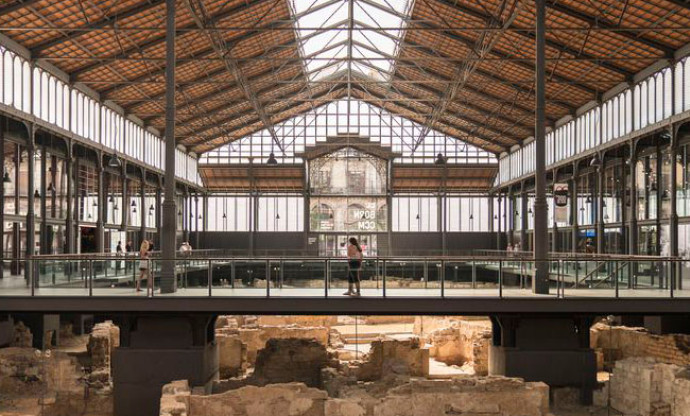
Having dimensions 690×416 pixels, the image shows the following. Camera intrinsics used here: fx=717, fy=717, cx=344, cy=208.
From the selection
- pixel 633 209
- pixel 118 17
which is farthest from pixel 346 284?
pixel 633 209

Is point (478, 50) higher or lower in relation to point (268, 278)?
higher

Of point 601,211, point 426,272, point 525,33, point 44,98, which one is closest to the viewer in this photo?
point 426,272

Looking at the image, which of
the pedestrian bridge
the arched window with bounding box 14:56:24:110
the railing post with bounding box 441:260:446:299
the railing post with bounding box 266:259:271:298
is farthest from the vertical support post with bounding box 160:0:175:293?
the arched window with bounding box 14:56:24:110

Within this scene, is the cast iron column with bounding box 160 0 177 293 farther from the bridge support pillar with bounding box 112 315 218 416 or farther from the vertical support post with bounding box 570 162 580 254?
the vertical support post with bounding box 570 162 580 254

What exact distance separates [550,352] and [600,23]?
1664 centimetres

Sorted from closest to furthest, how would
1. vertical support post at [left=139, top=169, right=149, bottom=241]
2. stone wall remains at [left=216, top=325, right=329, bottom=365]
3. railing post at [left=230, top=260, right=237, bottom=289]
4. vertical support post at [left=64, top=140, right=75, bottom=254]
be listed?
railing post at [left=230, top=260, right=237, bottom=289] → stone wall remains at [left=216, top=325, right=329, bottom=365] → vertical support post at [left=64, top=140, right=75, bottom=254] → vertical support post at [left=139, top=169, right=149, bottom=241]

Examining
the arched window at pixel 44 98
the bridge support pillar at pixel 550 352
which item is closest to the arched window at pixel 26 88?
the arched window at pixel 44 98

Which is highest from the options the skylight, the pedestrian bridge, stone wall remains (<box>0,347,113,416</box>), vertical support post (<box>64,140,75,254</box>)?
the skylight

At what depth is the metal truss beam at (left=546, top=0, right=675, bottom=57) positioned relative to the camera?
2917 cm

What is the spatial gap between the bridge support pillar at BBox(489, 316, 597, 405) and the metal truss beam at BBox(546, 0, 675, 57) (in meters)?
14.8

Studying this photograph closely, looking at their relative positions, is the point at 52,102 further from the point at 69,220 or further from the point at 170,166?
the point at 170,166

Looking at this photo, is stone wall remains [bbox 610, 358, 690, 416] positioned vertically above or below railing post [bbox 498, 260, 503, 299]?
below

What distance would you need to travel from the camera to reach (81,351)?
30.1 m

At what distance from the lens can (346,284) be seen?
1861 cm
